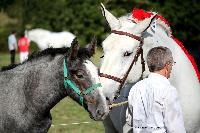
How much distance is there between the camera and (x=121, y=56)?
20.5 feet

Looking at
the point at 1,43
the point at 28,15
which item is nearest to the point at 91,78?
the point at 1,43

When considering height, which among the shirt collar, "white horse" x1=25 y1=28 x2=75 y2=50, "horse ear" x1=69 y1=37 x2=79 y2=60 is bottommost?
"white horse" x1=25 y1=28 x2=75 y2=50

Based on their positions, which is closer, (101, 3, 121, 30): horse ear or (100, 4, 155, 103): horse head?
(100, 4, 155, 103): horse head

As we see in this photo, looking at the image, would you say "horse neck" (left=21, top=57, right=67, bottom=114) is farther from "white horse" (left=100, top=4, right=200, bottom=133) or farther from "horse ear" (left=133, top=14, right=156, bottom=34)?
"horse ear" (left=133, top=14, right=156, bottom=34)

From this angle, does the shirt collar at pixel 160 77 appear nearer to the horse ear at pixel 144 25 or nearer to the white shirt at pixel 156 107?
the white shirt at pixel 156 107

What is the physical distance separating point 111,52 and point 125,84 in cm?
45

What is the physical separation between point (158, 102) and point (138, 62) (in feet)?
5.01

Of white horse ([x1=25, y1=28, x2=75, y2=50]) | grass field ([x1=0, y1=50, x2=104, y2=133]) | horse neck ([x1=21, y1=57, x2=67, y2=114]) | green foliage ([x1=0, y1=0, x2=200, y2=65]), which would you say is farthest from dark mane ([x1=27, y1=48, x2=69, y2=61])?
green foliage ([x1=0, y1=0, x2=200, y2=65])

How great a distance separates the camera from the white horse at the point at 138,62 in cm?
620

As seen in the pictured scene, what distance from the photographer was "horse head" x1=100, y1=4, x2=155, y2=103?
20.3 ft

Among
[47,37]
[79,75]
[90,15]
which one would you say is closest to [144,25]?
[79,75]

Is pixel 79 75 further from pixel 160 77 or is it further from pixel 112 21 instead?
pixel 160 77

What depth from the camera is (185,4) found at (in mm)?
48625

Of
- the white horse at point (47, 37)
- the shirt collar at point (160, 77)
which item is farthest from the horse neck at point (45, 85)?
the white horse at point (47, 37)
